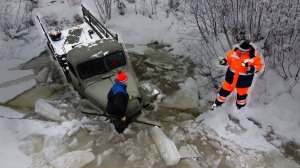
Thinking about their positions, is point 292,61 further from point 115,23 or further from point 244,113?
point 115,23

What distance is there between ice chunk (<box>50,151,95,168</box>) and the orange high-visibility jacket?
328 cm

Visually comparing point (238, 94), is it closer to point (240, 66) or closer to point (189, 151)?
point (240, 66)

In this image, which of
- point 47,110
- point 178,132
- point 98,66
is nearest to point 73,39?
point 98,66

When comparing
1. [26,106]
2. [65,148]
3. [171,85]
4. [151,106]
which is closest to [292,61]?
[171,85]

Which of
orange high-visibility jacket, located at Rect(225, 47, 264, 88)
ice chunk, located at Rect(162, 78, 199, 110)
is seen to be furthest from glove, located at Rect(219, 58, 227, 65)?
ice chunk, located at Rect(162, 78, 199, 110)

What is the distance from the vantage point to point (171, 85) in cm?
798

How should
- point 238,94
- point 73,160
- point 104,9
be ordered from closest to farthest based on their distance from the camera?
point 73,160
point 238,94
point 104,9

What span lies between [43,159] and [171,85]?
3.63 metres

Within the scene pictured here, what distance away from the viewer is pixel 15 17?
11453 millimetres

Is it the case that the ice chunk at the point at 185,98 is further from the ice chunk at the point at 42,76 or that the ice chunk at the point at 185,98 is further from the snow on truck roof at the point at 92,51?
the ice chunk at the point at 42,76

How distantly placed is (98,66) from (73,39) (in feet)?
7.41

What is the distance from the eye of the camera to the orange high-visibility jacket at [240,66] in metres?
5.89

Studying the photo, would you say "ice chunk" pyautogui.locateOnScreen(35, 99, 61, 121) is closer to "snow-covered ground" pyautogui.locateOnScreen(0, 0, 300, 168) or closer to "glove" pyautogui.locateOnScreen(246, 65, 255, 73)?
"snow-covered ground" pyautogui.locateOnScreen(0, 0, 300, 168)

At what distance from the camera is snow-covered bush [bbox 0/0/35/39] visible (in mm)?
10836
